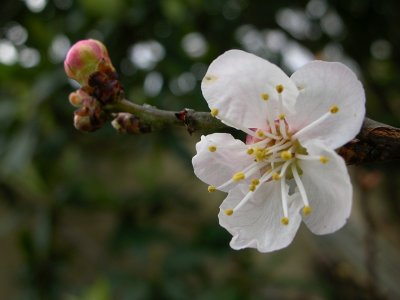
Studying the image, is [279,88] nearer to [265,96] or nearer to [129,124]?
[265,96]

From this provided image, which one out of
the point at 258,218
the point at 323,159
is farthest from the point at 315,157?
the point at 258,218

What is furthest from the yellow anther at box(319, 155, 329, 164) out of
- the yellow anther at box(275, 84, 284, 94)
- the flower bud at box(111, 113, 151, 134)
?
the flower bud at box(111, 113, 151, 134)

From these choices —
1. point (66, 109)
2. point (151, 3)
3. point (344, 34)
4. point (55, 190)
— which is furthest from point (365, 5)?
point (55, 190)

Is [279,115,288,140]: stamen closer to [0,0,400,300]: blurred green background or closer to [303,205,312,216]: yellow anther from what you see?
[303,205,312,216]: yellow anther

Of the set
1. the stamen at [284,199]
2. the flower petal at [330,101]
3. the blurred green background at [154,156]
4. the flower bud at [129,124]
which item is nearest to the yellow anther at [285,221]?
the stamen at [284,199]

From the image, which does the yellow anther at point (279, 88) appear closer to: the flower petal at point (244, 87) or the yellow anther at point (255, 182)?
the flower petal at point (244, 87)

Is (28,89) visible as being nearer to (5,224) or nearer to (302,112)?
(5,224)
